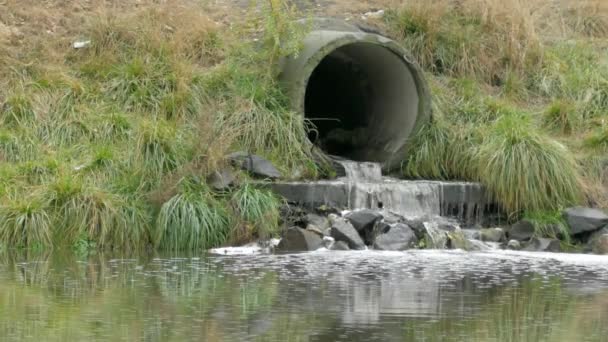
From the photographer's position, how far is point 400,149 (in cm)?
1595

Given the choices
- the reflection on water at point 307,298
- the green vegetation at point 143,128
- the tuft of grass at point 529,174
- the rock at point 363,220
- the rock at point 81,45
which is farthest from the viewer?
the rock at point 81,45

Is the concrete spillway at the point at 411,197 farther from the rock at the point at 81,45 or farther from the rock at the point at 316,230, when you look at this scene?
the rock at the point at 81,45

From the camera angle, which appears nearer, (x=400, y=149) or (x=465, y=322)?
(x=465, y=322)

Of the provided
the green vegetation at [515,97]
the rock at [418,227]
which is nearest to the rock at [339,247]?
the rock at [418,227]

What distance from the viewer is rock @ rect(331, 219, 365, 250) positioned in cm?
1334

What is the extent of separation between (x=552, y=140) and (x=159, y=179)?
466 cm

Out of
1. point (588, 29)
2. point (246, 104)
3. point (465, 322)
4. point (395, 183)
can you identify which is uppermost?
point (588, 29)

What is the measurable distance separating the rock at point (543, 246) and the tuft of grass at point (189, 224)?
3.15m

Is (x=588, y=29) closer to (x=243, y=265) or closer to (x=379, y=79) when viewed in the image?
(x=379, y=79)

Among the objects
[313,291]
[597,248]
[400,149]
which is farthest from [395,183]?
[313,291]

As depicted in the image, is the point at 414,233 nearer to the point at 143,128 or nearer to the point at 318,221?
the point at 318,221

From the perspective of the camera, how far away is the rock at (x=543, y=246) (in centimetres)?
1356

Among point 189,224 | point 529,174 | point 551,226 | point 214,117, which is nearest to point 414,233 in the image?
point 551,226

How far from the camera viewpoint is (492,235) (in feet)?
46.1
